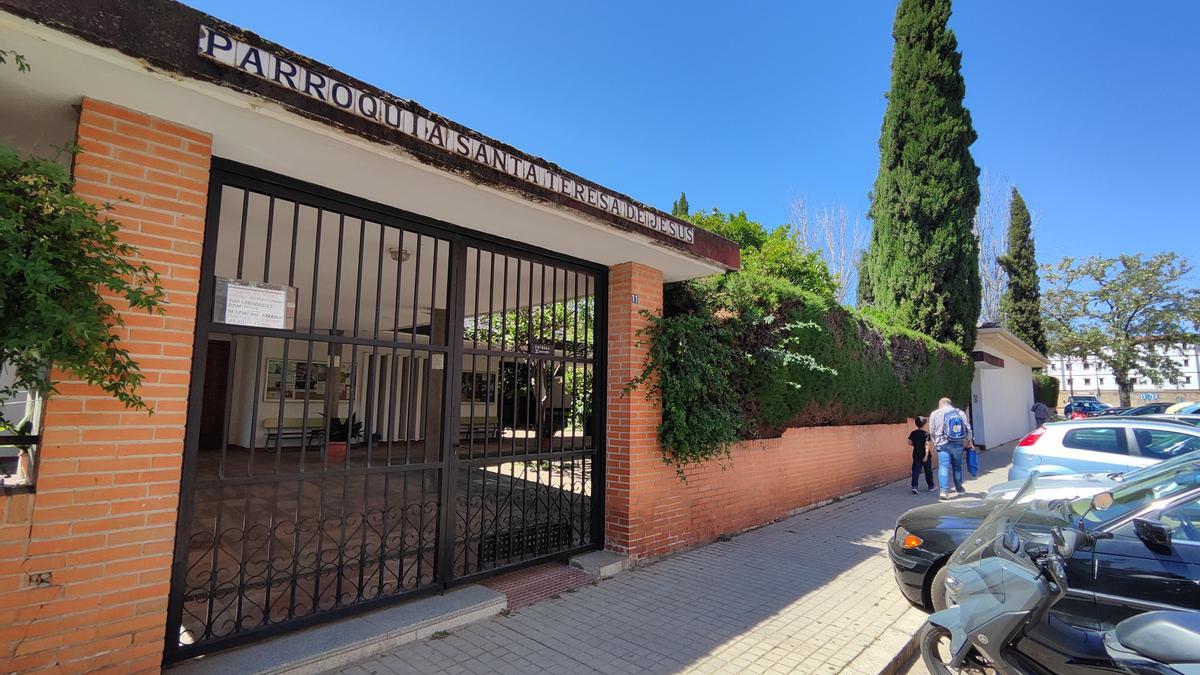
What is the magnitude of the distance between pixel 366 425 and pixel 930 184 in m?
16.0

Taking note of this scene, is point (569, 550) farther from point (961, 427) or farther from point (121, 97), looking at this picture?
point (961, 427)

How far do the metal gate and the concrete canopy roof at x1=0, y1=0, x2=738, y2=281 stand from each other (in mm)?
363

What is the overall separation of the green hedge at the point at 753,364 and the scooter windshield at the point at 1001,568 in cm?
279

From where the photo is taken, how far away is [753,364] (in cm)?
675

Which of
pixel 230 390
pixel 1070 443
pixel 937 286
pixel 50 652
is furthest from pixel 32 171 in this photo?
pixel 937 286

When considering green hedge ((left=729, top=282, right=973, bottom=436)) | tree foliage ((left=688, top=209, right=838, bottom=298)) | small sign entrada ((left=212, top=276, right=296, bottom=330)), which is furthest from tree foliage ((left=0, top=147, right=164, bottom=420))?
tree foliage ((left=688, top=209, right=838, bottom=298))

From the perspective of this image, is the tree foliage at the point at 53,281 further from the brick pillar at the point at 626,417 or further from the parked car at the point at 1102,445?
the parked car at the point at 1102,445

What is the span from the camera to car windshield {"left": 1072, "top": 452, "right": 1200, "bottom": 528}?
2.72 metres

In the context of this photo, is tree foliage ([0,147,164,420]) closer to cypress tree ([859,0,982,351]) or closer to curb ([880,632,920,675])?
curb ([880,632,920,675])

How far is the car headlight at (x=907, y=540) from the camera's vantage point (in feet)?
14.5

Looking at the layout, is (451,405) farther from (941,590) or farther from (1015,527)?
(1015,527)

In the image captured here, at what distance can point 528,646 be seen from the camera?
371cm

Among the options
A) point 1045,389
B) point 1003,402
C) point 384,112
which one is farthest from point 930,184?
point 1045,389

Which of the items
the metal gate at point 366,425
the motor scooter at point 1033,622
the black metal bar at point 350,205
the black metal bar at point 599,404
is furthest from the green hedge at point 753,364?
the motor scooter at point 1033,622
